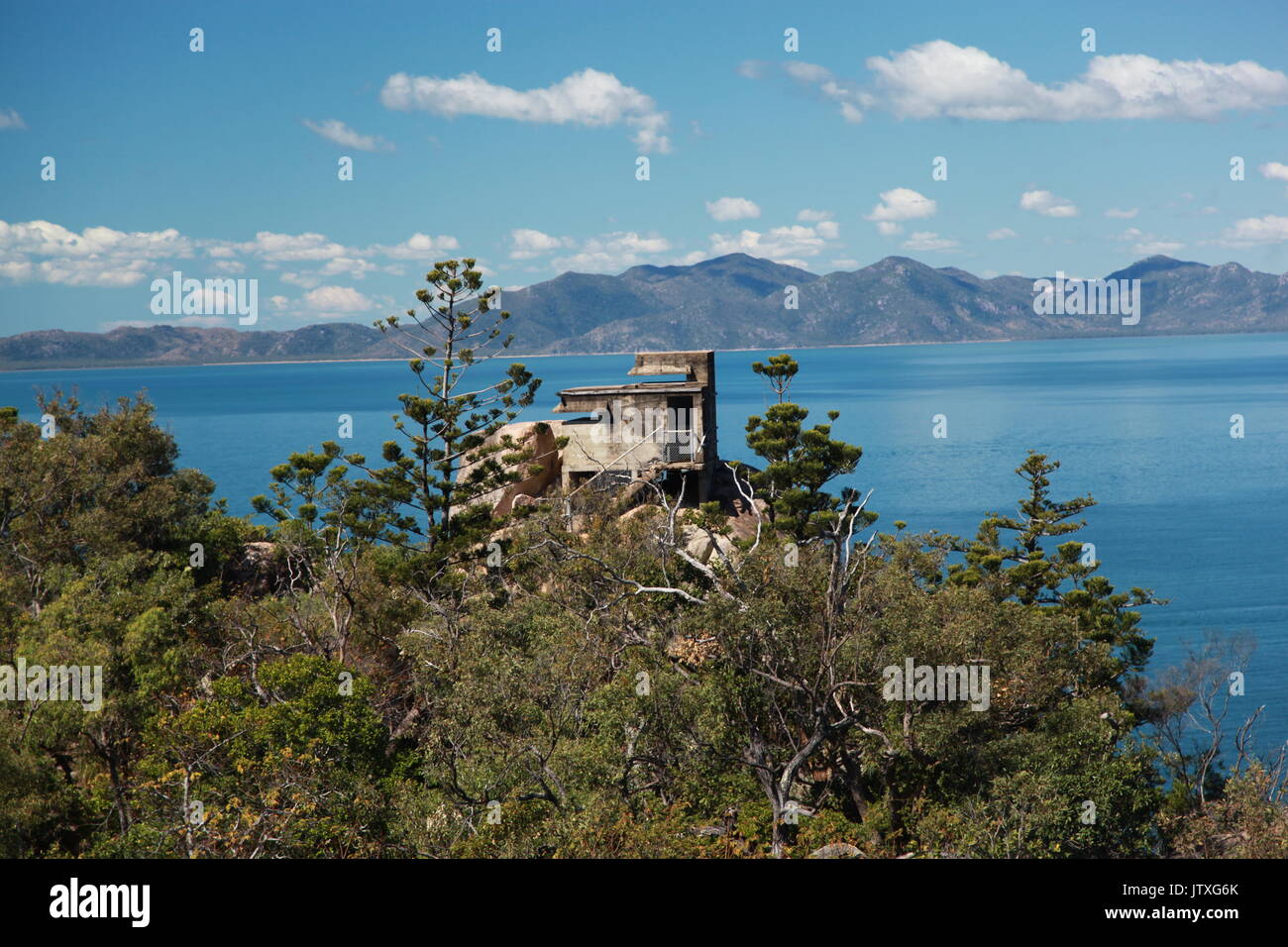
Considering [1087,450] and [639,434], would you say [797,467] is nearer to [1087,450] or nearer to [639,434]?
[639,434]

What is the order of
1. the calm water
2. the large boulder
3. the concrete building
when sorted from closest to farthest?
the large boulder, the concrete building, the calm water

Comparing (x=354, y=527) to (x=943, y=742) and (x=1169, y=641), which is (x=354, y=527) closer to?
(x=943, y=742)

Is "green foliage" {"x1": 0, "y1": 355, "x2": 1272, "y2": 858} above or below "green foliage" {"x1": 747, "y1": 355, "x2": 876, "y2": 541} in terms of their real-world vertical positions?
below

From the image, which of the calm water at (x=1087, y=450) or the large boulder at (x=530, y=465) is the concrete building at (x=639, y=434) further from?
the calm water at (x=1087, y=450)

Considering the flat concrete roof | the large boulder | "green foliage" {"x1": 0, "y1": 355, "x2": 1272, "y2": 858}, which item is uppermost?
the flat concrete roof

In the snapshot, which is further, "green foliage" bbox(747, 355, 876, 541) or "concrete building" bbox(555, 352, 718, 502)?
"concrete building" bbox(555, 352, 718, 502)

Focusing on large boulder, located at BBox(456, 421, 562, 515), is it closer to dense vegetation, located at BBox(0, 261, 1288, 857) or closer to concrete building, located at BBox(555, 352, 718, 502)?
concrete building, located at BBox(555, 352, 718, 502)

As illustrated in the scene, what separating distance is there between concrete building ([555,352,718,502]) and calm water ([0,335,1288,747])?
15.4 metres

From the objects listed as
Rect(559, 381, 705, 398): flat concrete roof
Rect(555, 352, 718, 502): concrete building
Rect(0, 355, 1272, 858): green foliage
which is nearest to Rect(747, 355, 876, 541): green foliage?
Rect(555, 352, 718, 502): concrete building

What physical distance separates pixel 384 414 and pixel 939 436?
5379 cm

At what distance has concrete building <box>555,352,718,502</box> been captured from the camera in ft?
88.7

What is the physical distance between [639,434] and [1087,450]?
53.0 m

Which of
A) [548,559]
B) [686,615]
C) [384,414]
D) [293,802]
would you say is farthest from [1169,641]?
[384,414]

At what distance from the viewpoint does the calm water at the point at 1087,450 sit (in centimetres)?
3991
